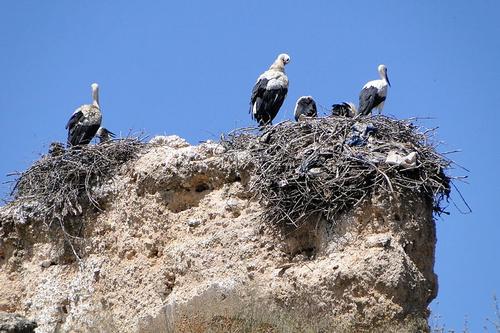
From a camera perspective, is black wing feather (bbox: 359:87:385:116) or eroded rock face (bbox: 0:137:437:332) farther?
black wing feather (bbox: 359:87:385:116)

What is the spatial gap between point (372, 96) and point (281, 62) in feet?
5.81

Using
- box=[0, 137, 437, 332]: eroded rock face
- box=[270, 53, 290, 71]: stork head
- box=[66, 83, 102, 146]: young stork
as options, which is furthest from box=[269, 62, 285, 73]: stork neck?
box=[0, 137, 437, 332]: eroded rock face

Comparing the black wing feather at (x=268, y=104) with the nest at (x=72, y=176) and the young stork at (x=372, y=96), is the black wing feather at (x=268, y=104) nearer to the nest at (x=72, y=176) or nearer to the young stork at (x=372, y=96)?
the young stork at (x=372, y=96)

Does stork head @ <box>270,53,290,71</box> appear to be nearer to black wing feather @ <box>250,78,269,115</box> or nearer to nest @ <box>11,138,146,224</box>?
black wing feather @ <box>250,78,269,115</box>

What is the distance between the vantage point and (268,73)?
1820cm

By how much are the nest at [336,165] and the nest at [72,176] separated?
159cm

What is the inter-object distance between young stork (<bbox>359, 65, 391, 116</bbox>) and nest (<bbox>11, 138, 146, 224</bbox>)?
3433mm

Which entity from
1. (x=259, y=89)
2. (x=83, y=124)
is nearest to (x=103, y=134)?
(x=83, y=124)

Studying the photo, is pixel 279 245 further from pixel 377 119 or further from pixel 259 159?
pixel 377 119

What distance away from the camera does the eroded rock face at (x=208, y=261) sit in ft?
44.0

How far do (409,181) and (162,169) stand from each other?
311 cm

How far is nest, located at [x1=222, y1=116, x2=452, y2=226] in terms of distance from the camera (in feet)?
46.2

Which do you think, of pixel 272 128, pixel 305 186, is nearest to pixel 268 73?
pixel 272 128

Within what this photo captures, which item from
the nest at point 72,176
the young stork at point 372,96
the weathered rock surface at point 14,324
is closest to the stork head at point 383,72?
the young stork at point 372,96
